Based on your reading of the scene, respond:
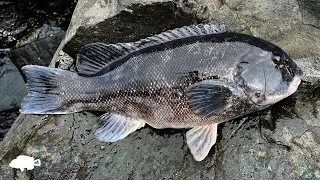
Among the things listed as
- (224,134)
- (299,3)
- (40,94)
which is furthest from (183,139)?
(299,3)

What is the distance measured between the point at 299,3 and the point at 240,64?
1.15 meters

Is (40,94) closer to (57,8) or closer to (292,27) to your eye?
(292,27)

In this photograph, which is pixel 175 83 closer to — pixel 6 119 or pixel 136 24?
pixel 136 24

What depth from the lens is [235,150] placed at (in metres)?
4.24

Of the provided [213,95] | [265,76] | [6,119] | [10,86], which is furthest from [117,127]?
[10,86]

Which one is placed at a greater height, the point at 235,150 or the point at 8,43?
the point at 235,150

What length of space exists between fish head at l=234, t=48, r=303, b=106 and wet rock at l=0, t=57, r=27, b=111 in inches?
140

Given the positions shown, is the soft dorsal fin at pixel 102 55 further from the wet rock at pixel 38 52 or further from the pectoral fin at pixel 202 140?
the wet rock at pixel 38 52

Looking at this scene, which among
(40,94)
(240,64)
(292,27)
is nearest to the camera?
(240,64)

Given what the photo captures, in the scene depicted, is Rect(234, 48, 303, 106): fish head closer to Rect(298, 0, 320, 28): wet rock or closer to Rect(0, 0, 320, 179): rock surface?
Rect(0, 0, 320, 179): rock surface

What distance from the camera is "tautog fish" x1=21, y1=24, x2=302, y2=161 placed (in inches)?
157

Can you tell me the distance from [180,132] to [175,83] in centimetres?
56

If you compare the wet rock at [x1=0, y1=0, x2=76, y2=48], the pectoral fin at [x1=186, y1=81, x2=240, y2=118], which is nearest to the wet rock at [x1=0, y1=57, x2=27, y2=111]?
the wet rock at [x1=0, y1=0, x2=76, y2=48]

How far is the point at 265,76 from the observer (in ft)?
13.0
